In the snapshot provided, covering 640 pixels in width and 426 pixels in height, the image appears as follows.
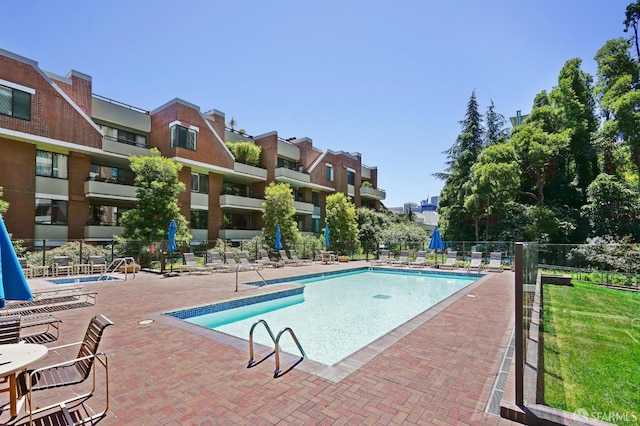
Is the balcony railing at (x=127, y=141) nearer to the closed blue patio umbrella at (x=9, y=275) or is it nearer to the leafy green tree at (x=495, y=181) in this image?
the closed blue patio umbrella at (x=9, y=275)

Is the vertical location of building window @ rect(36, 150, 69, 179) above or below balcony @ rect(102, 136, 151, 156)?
below

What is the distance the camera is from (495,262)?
1777cm

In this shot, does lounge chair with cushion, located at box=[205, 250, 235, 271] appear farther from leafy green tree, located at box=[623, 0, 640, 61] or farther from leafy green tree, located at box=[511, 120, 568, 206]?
leafy green tree, located at box=[623, 0, 640, 61]

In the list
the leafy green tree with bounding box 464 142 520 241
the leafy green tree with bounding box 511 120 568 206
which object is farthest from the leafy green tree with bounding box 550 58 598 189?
the leafy green tree with bounding box 464 142 520 241

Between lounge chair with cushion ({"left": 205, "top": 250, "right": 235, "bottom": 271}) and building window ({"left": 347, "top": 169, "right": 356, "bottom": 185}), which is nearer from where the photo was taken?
lounge chair with cushion ({"left": 205, "top": 250, "right": 235, "bottom": 271})

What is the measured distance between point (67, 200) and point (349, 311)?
18521 millimetres

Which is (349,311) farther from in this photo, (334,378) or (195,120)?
(195,120)

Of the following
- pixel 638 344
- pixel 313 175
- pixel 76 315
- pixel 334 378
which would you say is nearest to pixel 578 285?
pixel 638 344

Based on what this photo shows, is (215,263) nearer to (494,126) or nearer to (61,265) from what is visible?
(61,265)

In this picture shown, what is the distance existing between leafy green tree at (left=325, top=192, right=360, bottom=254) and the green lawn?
60.1 ft

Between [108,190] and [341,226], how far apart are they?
16892 mm

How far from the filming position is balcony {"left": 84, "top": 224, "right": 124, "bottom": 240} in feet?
62.7

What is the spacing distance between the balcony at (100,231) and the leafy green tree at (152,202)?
2.57m

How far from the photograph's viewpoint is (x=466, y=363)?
4.59 meters
